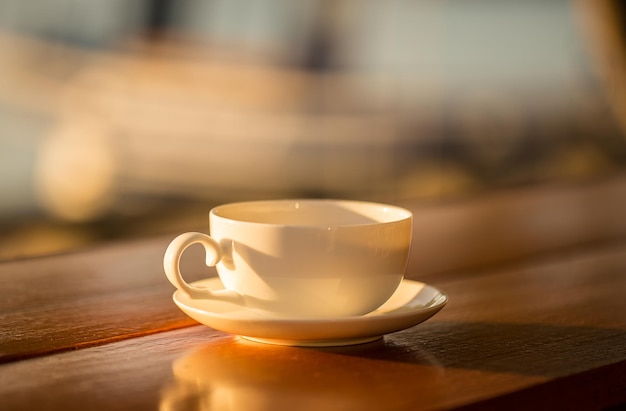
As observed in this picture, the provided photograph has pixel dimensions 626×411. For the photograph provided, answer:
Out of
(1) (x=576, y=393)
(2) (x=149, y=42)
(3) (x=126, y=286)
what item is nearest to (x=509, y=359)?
(1) (x=576, y=393)

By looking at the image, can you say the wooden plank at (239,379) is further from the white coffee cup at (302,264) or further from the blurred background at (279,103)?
the blurred background at (279,103)

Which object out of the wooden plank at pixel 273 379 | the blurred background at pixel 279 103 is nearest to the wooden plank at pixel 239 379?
the wooden plank at pixel 273 379

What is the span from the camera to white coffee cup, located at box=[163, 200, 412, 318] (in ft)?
1.57

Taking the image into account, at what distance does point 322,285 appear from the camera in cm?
48

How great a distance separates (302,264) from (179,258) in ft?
0.23

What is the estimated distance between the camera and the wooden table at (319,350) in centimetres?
41

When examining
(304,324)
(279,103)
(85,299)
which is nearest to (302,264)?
(304,324)

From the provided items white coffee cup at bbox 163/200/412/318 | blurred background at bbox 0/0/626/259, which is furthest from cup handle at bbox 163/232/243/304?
blurred background at bbox 0/0/626/259

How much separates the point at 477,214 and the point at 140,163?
60.9 inches

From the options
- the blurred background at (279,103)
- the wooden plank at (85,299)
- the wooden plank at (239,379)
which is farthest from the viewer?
the blurred background at (279,103)

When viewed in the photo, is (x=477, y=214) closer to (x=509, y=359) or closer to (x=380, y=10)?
(x=509, y=359)

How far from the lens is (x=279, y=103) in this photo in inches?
108

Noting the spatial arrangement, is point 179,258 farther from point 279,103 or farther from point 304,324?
point 279,103

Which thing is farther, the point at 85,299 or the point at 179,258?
the point at 85,299
